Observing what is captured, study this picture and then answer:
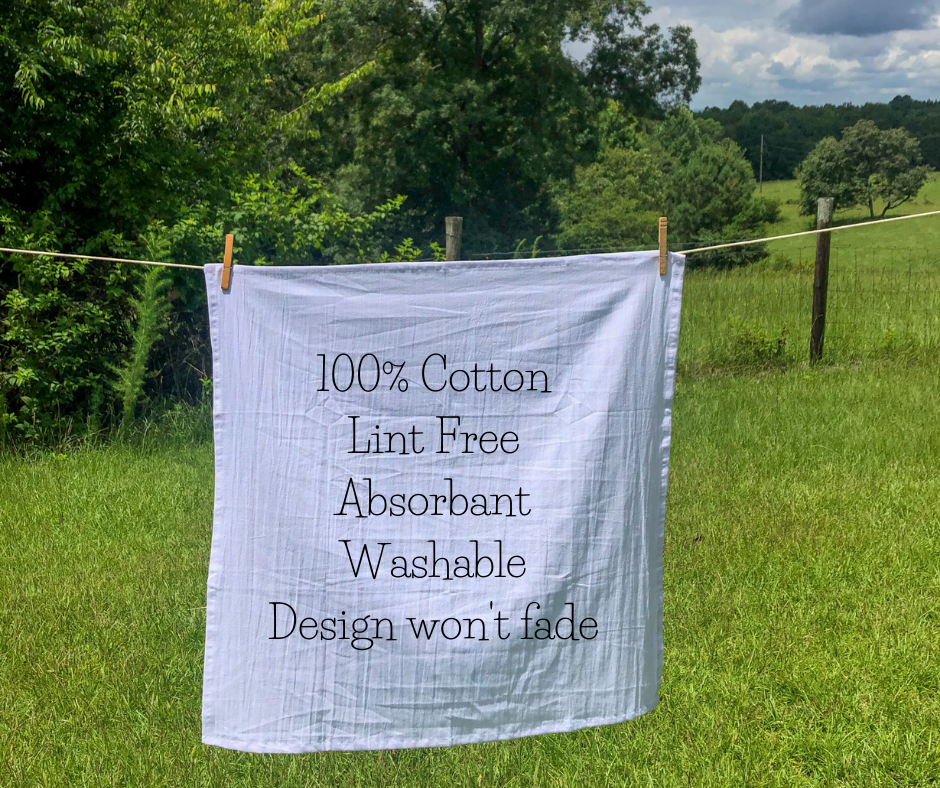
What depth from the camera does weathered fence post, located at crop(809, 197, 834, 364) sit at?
845 centimetres

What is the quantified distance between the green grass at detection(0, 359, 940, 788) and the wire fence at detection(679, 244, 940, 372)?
2967 millimetres

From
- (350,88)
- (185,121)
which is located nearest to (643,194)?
(350,88)

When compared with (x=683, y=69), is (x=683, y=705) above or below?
below

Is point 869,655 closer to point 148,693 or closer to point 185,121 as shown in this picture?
point 148,693

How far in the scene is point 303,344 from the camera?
7.03ft

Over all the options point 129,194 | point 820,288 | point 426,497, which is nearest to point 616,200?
point 820,288

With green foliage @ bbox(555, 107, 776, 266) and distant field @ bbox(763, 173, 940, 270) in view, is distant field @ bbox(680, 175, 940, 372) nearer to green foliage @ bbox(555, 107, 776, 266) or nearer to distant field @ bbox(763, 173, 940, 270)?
distant field @ bbox(763, 173, 940, 270)

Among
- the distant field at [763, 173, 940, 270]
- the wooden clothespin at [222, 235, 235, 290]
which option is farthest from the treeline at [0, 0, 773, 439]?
the distant field at [763, 173, 940, 270]

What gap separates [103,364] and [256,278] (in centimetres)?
501

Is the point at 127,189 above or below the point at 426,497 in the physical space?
above

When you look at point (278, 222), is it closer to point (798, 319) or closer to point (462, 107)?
point (798, 319)

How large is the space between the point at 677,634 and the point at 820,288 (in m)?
6.05

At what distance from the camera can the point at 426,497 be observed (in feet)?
7.13

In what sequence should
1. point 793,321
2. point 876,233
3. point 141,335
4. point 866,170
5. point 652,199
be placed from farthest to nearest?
point 866,170 → point 652,199 → point 876,233 → point 793,321 → point 141,335
